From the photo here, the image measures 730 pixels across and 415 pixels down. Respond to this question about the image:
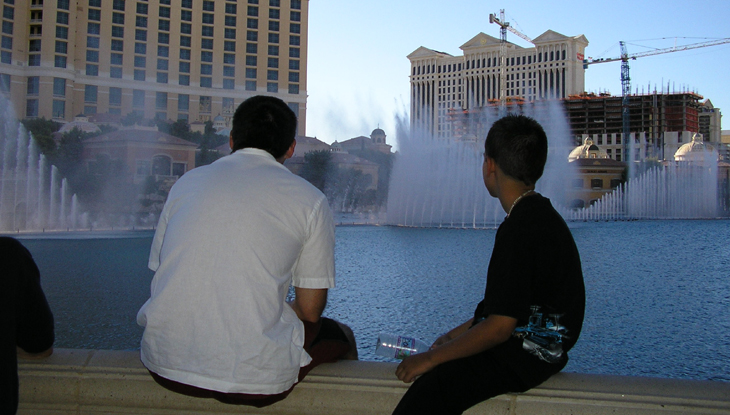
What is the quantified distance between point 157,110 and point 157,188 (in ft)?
84.5

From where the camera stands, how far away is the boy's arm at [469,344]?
73.9 inches

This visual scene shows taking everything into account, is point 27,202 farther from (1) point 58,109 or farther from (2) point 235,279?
(1) point 58,109

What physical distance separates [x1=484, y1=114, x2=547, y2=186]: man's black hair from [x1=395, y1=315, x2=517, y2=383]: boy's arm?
0.49 metres

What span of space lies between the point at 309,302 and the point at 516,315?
659mm

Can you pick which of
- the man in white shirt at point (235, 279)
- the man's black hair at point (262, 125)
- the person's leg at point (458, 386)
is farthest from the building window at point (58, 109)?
the person's leg at point (458, 386)

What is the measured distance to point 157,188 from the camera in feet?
120

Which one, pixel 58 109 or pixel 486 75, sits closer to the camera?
pixel 58 109

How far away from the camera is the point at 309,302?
207cm

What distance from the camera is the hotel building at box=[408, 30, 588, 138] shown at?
100125mm

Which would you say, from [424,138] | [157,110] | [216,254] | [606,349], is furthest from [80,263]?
[157,110]

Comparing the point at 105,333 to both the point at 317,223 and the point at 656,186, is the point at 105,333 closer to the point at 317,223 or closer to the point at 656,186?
the point at 317,223

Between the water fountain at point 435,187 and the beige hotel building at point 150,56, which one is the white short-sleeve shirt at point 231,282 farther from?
the beige hotel building at point 150,56

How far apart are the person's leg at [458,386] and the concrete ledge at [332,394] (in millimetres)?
83

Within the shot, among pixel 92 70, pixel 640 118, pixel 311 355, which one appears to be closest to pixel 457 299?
pixel 311 355
